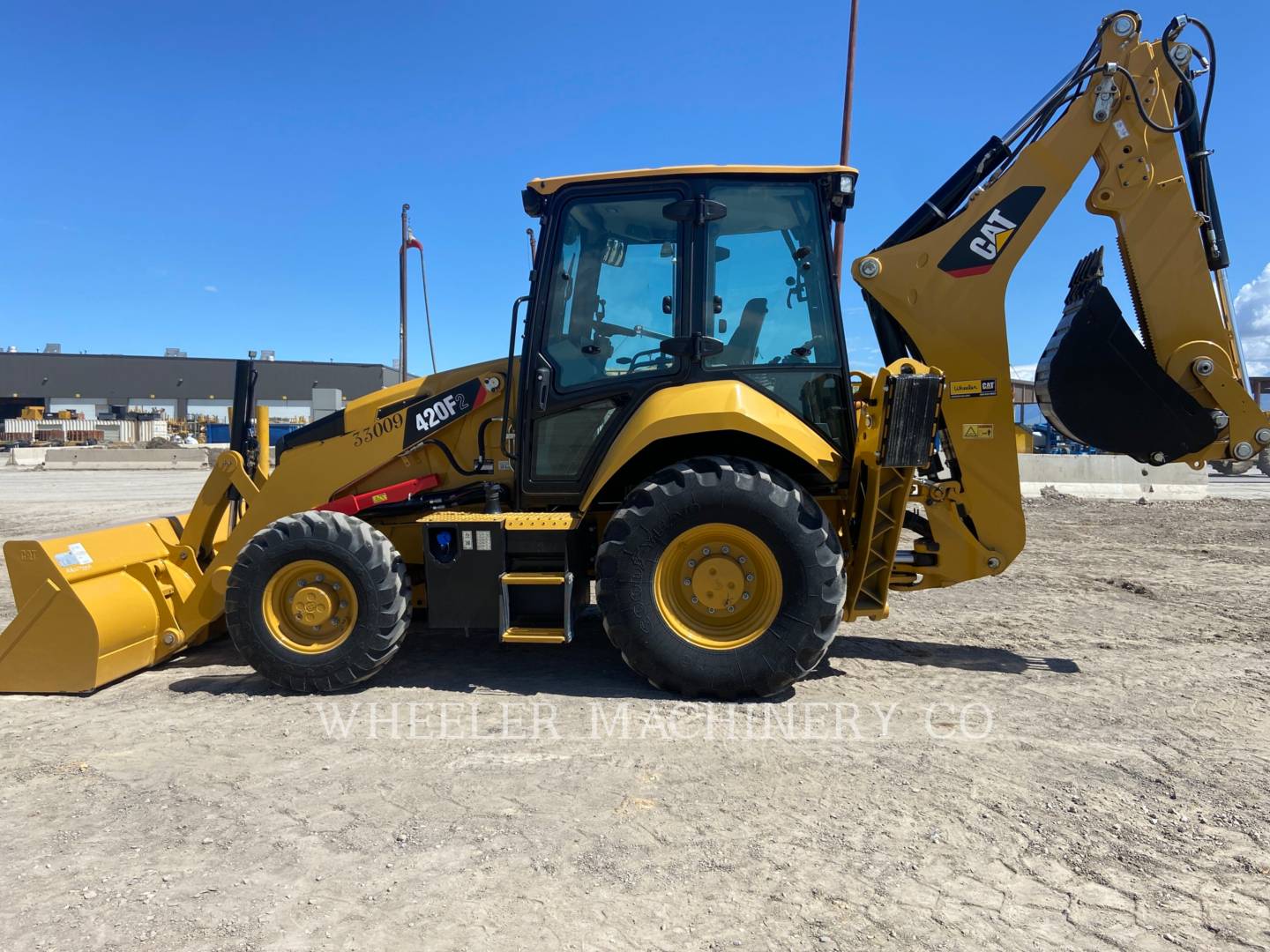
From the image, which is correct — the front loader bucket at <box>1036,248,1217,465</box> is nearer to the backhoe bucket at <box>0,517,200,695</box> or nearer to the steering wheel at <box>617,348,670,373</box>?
the steering wheel at <box>617,348,670,373</box>

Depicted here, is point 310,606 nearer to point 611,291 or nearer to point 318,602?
point 318,602

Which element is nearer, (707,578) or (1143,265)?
(707,578)

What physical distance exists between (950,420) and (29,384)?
73785 millimetres

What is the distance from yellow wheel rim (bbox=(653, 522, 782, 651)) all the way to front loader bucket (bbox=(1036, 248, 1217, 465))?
2.13 meters

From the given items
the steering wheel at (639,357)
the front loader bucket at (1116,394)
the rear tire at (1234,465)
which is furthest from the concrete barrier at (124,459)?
the rear tire at (1234,465)

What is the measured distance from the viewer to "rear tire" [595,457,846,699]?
13.5 feet

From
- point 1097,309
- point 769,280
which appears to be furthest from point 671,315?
point 1097,309

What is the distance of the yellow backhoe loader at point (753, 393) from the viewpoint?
445 cm

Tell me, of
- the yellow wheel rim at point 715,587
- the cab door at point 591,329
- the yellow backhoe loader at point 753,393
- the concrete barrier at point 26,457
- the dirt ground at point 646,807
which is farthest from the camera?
the concrete barrier at point 26,457

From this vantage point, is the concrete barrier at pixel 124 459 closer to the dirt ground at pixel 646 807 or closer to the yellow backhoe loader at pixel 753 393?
the yellow backhoe loader at pixel 753 393

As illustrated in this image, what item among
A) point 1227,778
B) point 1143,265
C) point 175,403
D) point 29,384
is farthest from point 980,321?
point 29,384

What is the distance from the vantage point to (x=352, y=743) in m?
3.78

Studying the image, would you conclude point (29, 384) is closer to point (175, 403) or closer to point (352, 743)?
point (175, 403)

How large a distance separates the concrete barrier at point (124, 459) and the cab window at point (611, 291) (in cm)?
2897
